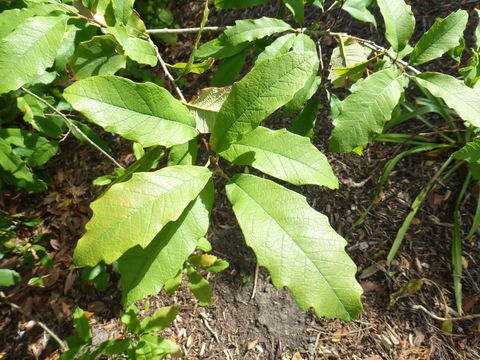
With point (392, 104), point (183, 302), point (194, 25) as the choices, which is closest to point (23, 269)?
point (183, 302)

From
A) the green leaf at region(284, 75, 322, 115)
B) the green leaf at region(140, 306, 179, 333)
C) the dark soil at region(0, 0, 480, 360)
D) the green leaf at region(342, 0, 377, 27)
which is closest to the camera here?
the green leaf at region(284, 75, 322, 115)

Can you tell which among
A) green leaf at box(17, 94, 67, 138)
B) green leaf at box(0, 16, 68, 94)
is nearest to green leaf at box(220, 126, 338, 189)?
green leaf at box(0, 16, 68, 94)

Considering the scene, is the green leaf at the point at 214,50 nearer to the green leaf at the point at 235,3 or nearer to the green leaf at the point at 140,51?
the green leaf at the point at 235,3

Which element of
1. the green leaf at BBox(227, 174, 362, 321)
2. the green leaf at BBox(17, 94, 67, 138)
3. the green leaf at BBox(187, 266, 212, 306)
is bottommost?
the green leaf at BBox(187, 266, 212, 306)

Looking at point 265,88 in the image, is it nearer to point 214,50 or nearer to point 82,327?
point 214,50

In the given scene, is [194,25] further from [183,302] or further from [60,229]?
[183,302]

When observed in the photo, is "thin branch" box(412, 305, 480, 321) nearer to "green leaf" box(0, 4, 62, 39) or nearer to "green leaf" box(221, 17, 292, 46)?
"green leaf" box(221, 17, 292, 46)

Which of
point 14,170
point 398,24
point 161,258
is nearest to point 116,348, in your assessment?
point 161,258
